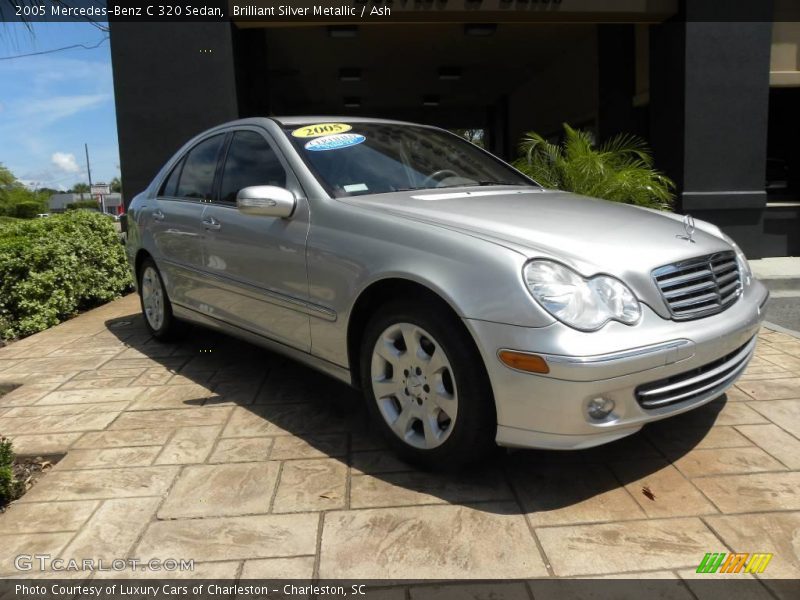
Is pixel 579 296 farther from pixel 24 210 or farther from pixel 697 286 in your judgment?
pixel 24 210

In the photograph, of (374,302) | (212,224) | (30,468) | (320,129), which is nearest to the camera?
(374,302)

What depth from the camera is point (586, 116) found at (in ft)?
40.9

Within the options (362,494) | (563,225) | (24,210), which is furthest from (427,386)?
(24,210)

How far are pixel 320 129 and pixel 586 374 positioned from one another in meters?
2.25

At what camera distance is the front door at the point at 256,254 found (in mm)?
3404

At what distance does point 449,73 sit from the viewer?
46.3 feet

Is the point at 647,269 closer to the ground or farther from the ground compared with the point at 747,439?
farther from the ground

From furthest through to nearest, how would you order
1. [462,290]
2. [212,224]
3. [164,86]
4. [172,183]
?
1. [164,86]
2. [172,183]
3. [212,224]
4. [462,290]

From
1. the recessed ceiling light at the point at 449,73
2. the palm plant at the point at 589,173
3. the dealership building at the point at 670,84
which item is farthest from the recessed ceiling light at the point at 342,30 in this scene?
the recessed ceiling light at the point at 449,73

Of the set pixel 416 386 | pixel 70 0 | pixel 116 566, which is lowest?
pixel 116 566

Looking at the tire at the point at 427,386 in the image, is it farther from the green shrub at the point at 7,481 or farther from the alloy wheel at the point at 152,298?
the alloy wheel at the point at 152,298

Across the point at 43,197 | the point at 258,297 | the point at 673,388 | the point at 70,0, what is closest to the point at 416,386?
the point at 673,388

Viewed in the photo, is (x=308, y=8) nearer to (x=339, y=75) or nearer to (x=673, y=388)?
(x=339, y=75)

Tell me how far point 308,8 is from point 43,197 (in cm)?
1820
